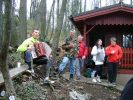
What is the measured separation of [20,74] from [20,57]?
4.89 metres

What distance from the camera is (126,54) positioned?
18.8m

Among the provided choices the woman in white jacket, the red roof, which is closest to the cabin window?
the red roof

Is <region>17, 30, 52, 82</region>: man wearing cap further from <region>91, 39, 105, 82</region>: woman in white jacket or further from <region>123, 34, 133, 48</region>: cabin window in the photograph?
<region>123, 34, 133, 48</region>: cabin window

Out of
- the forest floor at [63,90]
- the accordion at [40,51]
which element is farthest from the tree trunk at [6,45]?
the accordion at [40,51]

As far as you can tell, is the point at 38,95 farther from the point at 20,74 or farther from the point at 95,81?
the point at 95,81

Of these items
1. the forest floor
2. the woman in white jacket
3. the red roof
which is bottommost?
the forest floor

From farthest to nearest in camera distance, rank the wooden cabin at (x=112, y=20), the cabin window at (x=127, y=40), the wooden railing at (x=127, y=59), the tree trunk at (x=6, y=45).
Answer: the cabin window at (x=127, y=40)
the wooden cabin at (x=112, y=20)
the wooden railing at (x=127, y=59)
the tree trunk at (x=6, y=45)

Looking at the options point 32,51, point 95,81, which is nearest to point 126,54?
point 95,81

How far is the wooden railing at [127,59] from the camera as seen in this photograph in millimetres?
18719

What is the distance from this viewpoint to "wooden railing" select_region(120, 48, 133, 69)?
18.7 m

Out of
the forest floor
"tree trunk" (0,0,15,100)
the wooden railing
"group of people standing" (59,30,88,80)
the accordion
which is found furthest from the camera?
the wooden railing

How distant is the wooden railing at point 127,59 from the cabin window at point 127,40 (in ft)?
5.77

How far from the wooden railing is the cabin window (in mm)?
1759

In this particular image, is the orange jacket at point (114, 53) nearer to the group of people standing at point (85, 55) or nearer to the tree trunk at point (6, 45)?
the group of people standing at point (85, 55)
